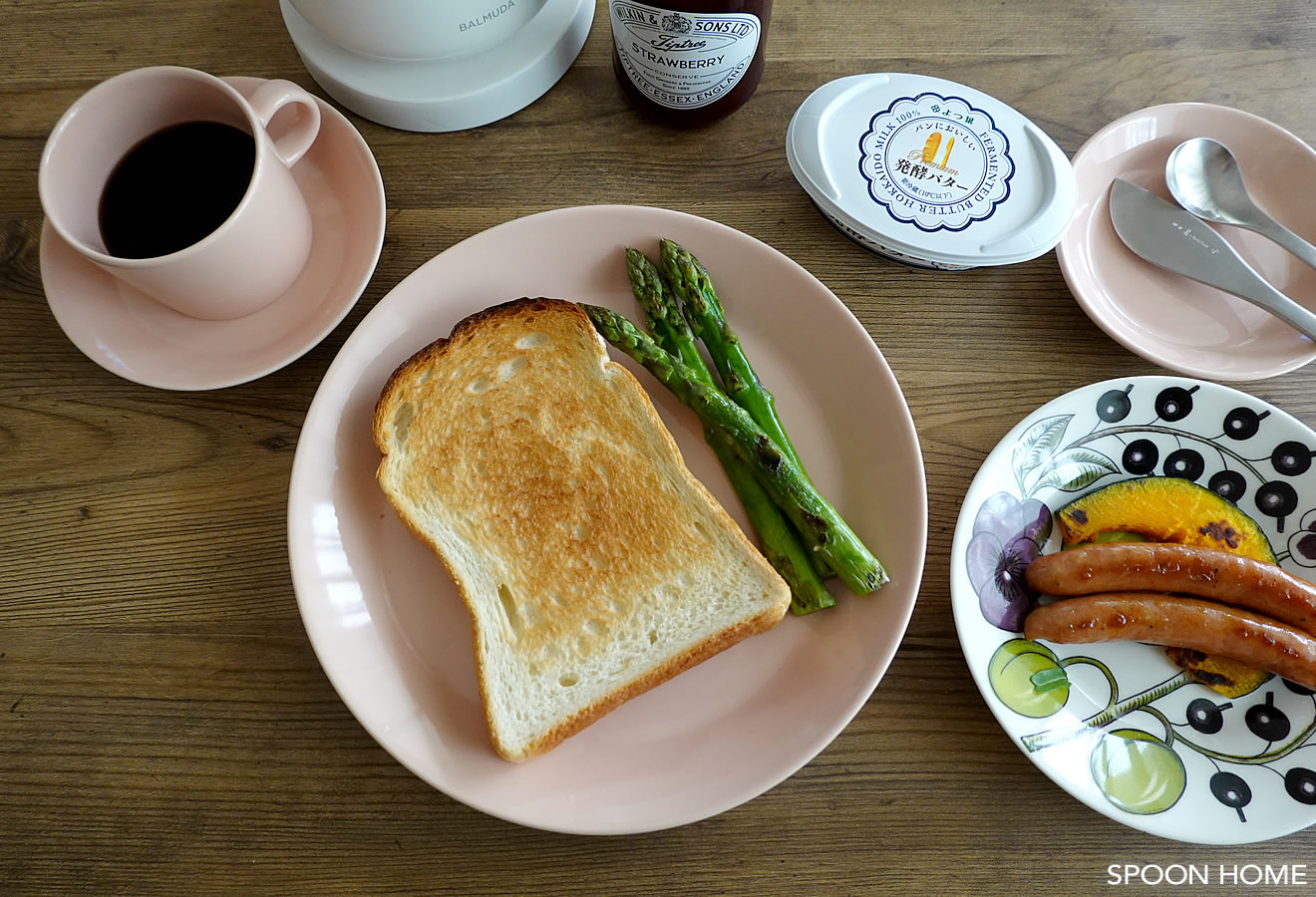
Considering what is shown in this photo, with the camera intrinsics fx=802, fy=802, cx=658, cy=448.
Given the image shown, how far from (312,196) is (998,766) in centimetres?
155

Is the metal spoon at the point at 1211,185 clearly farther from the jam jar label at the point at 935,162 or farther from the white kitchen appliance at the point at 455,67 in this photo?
the white kitchen appliance at the point at 455,67

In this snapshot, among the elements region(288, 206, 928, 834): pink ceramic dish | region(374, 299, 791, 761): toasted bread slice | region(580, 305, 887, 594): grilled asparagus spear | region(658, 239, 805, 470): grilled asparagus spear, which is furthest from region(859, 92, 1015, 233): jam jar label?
region(374, 299, 791, 761): toasted bread slice

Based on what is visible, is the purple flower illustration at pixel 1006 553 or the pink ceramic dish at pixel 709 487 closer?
the pink ceramic dish at pixel 709 487

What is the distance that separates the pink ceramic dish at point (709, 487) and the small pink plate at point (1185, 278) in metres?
0.53

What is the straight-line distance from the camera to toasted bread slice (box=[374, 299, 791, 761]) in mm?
1270

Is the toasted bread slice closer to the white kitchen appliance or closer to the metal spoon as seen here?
the white kitchen appliance

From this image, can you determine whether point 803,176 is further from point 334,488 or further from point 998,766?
point 998,766

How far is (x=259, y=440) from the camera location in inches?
56.5

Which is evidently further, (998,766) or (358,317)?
(358,317)

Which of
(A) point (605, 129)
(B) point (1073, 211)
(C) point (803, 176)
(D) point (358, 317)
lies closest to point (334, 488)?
(D) point (358, 317)

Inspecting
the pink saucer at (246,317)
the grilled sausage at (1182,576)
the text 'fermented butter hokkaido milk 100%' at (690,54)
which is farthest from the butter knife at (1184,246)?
the pink saucer at (246,317)

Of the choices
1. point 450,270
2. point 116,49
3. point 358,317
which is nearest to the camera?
point 450,270

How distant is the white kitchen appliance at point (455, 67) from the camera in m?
1.35

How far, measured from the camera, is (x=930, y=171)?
1.46 meters
